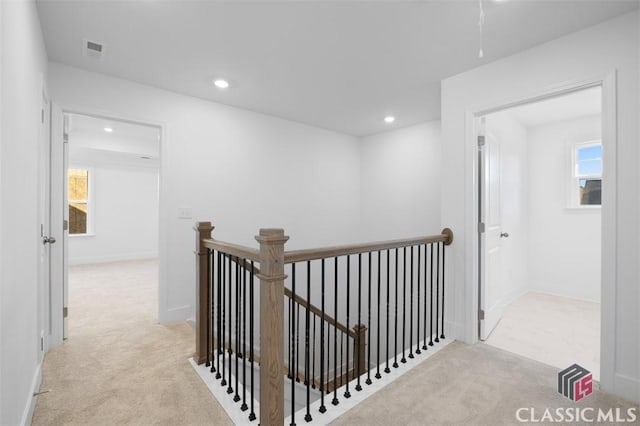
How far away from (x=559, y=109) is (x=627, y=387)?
3.31 meters

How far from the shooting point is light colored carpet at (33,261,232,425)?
1671 millimetres

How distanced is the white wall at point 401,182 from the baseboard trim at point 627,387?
7.65ft

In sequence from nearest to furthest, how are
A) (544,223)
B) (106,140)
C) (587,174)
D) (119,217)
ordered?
(587,174), (544,223), (106,140), (119,217)

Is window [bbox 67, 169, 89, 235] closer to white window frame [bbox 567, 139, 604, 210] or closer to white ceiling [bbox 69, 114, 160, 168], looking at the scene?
white ceiling [bbox 69, 114, 160, 168]

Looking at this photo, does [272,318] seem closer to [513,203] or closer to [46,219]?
[46,219]

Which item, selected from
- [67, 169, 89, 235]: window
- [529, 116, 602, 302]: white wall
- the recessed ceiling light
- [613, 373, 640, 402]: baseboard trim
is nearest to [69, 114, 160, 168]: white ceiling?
[67, 169, 89, 235]: window

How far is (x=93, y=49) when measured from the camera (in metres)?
2.29

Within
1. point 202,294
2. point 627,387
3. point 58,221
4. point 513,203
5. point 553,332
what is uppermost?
point 513,203

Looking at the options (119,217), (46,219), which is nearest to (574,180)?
(46,219)

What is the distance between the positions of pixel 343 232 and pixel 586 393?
329 centimetres

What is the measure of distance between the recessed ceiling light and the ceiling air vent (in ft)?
2.85

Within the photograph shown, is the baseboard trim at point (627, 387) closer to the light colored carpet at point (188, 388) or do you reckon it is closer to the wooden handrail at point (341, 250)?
the light colored carpet at point (188, 388)

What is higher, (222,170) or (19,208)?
(222,170)

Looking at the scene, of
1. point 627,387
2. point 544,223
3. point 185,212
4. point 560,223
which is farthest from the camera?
point 544,223
